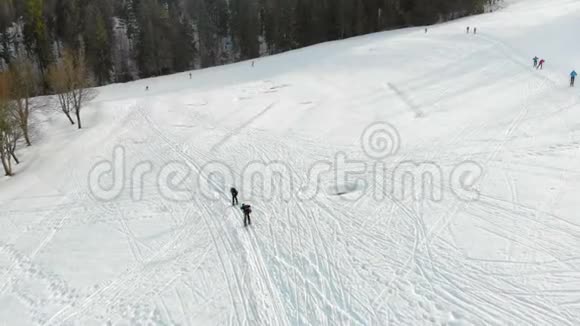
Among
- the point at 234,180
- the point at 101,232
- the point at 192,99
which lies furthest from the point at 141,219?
the point at 192,99

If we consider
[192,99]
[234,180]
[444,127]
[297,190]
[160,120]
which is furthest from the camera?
[192,99]

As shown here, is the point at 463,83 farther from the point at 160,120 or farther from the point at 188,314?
the point at 188,314

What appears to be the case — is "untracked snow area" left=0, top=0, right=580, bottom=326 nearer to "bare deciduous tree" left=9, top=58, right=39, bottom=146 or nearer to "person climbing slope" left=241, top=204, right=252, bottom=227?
"person climbing slope" left=241, top=204, right=252, bottom=227

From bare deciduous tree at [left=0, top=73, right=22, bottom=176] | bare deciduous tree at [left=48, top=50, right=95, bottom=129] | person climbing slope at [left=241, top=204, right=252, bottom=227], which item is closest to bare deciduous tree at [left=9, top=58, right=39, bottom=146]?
bare deciduous tree at [left=0, top=73, right=22, bottom=176]

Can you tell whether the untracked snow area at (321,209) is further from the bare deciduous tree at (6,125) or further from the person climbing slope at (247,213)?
the bare deciduous tree at (6,125)

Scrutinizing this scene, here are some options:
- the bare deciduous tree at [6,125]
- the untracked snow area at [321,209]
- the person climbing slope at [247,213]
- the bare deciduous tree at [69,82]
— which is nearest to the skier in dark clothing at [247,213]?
the person climbing slope at [247,213]

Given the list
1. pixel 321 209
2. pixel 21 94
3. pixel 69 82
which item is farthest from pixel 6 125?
pixel 321 209

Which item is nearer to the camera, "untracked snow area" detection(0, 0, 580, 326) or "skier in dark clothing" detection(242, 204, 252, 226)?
"untracked snow area" detection(0, 0, 580, 326)

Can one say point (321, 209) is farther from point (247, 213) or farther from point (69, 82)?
point (69, 82)
